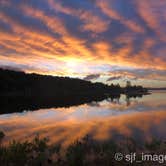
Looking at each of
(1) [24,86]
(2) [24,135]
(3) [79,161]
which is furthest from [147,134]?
(1) [24,86]

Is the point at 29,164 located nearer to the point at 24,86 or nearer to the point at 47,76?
the point at 24,86

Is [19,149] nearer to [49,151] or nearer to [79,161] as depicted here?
[49,151]

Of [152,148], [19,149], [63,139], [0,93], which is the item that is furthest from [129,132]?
[0,93]

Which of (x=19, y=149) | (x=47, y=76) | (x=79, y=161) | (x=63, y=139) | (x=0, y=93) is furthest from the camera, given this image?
(x=47, y=76)

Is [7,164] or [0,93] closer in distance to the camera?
[7,164]

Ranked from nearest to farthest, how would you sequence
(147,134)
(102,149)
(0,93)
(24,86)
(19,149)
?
(19,149) < (102,149) < (147,134) < (0,93) < (24,86)

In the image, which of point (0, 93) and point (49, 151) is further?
point (0, 93)

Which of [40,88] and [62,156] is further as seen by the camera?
[40,88]

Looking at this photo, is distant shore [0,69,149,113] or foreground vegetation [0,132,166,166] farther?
distant shore [0,69,149,113]

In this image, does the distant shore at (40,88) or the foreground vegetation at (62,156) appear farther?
the distant shore at (40,88)

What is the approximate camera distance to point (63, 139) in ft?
60.3

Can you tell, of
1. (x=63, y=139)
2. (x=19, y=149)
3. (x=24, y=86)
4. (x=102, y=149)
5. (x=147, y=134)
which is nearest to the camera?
(x=19, y=149)

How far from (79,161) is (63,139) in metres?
7.81

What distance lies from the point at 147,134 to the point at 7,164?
12.1 meters
